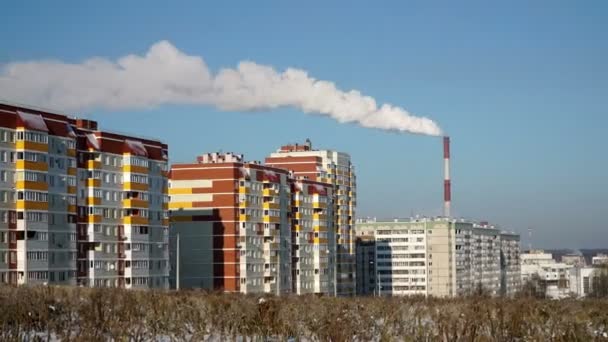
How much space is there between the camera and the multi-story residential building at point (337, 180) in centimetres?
13588

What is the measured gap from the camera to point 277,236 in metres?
107

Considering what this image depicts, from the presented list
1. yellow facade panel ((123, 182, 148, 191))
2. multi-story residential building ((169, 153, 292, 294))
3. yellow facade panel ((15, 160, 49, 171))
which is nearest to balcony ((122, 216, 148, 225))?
yellow facade panel ((123, 182, 148, 191))

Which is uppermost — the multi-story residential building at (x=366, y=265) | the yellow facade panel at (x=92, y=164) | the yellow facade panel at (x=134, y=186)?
the yellow facade panel at (x=92, y=164)

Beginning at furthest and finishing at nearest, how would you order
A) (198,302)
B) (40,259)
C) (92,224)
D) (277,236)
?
(277,236) < (92,224) < (40,259) < (198,302)

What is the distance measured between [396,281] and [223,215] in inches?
2709

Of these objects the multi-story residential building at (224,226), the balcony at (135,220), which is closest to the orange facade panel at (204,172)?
the multi-story residential building at (224,226)

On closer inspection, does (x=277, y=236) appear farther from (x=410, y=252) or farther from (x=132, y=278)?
(x=410, y=252)

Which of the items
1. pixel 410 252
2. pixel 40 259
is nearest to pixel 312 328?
pixel 40 259

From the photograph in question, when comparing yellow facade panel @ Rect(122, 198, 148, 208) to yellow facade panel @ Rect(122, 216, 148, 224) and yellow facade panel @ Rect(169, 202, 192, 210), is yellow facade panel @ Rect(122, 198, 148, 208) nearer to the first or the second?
yellow facade panel @ Rect(122, 216, 148, 224)

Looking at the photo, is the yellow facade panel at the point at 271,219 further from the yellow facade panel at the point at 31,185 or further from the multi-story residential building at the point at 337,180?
the yellow facade panel at the point at 31,185

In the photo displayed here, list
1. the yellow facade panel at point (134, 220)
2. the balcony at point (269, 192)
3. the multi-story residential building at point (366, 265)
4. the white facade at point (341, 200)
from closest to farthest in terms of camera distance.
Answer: the yellow facade panel at point (134, 220) → the balcony at point (269, 192) → the white facade at point (341, 200) → the multi-story residential building at point (366, 265)

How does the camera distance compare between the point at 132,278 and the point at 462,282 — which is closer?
the point at 132,278

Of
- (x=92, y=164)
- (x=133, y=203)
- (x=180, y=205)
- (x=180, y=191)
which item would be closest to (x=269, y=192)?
(x=180, y=191)

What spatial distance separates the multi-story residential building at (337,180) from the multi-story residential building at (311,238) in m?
10.9
